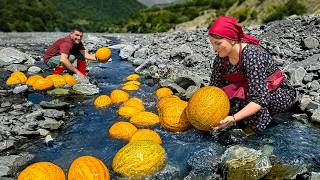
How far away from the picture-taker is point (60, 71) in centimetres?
1356

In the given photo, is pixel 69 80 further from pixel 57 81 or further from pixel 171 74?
pixel 171 74

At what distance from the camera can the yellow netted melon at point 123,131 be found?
7.64 metres

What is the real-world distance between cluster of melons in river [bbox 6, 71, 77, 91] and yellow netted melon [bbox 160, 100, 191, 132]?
5174mm

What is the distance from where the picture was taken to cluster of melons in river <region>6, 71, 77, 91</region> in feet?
38.1

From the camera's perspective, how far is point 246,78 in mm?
6895

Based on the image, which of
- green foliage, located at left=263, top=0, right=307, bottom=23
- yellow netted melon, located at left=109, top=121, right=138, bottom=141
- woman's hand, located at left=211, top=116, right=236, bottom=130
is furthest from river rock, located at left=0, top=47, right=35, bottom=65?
green foliage, located at left=263, top=0, right=307, bottom=23

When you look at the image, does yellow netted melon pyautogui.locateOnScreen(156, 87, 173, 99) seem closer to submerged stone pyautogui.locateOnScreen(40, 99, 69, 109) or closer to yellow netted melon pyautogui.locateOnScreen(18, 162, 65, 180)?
submerged stone pyautogui.locateOnScreen(40, 99, 69, 109)

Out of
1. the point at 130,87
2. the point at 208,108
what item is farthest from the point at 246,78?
the point at 130,87

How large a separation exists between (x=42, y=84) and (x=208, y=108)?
633 cm

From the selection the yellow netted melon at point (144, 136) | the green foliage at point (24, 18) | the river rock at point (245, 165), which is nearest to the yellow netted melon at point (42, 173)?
the yellow netted melon at point (144, 136)

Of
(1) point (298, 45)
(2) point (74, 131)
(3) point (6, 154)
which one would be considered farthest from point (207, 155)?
(1) point (298, 45)

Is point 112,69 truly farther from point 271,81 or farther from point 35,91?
point 271,81

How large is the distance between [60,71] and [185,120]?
720 cm

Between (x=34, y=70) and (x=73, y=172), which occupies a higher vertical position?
(x=73, y=172)
